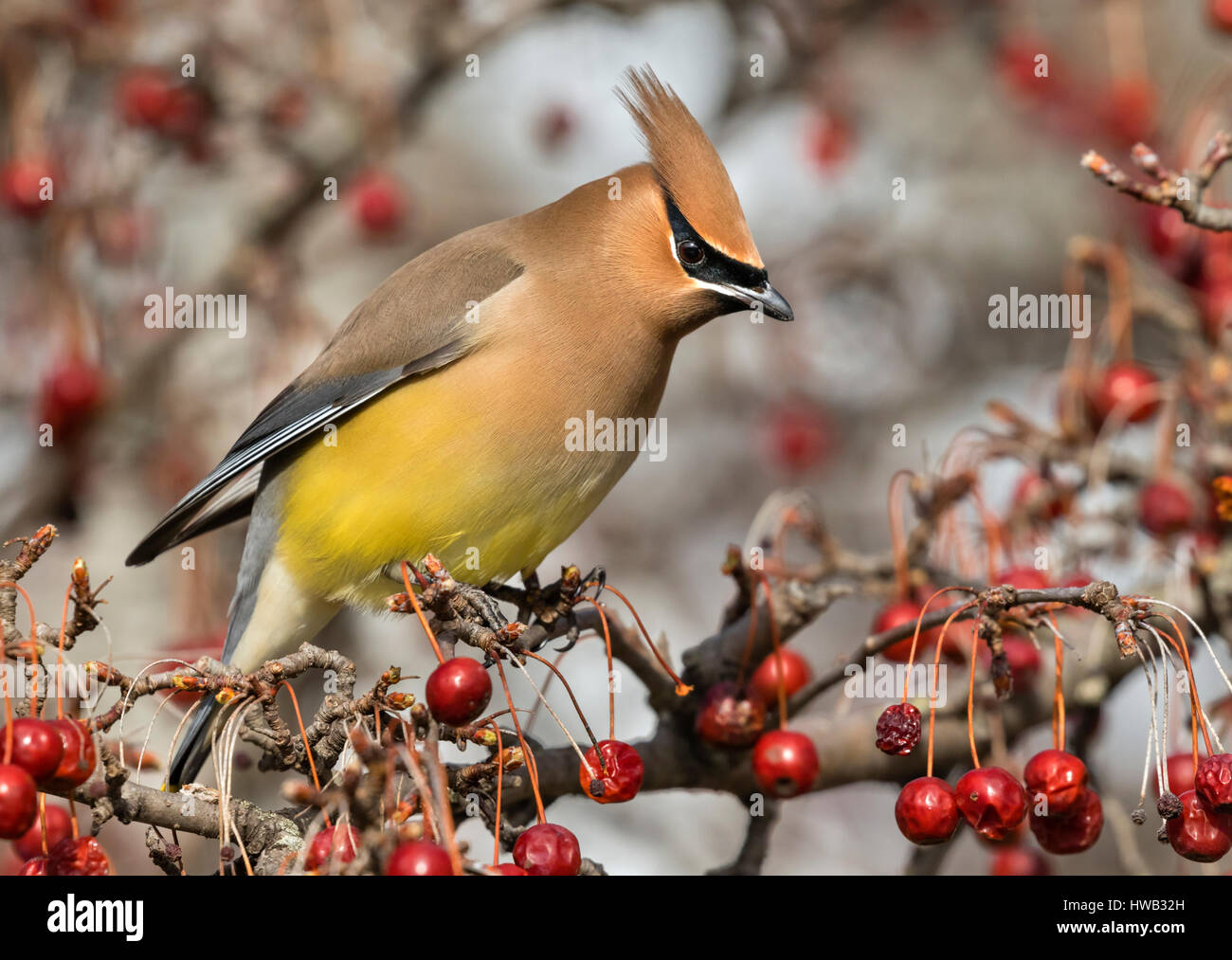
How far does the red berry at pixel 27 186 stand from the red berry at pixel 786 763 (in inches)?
146

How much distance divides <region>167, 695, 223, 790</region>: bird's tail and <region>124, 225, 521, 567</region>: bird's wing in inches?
18.4

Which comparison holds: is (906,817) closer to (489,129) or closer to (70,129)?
(70,129)

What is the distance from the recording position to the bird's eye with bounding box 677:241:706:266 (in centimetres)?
352

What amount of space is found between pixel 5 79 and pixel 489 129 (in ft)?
15.7

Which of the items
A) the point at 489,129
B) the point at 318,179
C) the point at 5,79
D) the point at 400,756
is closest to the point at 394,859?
the point at 400,756

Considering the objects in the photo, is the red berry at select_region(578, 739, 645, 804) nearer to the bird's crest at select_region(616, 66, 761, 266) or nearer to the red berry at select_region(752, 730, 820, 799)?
→ the red berry at select_region(752, 730, 820, 799)

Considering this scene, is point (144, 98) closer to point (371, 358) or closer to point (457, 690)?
point (371, 358)

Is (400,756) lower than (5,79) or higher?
lower

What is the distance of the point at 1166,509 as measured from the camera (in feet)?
11.3

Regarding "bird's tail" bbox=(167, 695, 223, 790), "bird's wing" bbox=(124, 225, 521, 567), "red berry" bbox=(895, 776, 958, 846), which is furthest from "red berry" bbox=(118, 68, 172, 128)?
"red berry" bbox=(895, 776, 958, 846)

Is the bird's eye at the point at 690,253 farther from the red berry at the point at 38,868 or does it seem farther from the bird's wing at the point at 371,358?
the red berry at the point at 38,868

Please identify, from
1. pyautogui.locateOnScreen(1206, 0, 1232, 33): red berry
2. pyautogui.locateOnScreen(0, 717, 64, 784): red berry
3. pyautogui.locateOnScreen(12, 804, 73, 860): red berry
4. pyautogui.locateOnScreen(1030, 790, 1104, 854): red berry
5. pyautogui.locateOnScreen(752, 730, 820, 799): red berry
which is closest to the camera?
pyautogui.locateOnScreen(0, 717, 64, 784): red berry

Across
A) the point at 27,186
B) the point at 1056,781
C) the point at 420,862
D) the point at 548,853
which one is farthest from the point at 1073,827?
the point at 27,186

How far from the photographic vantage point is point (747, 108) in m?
5.86
